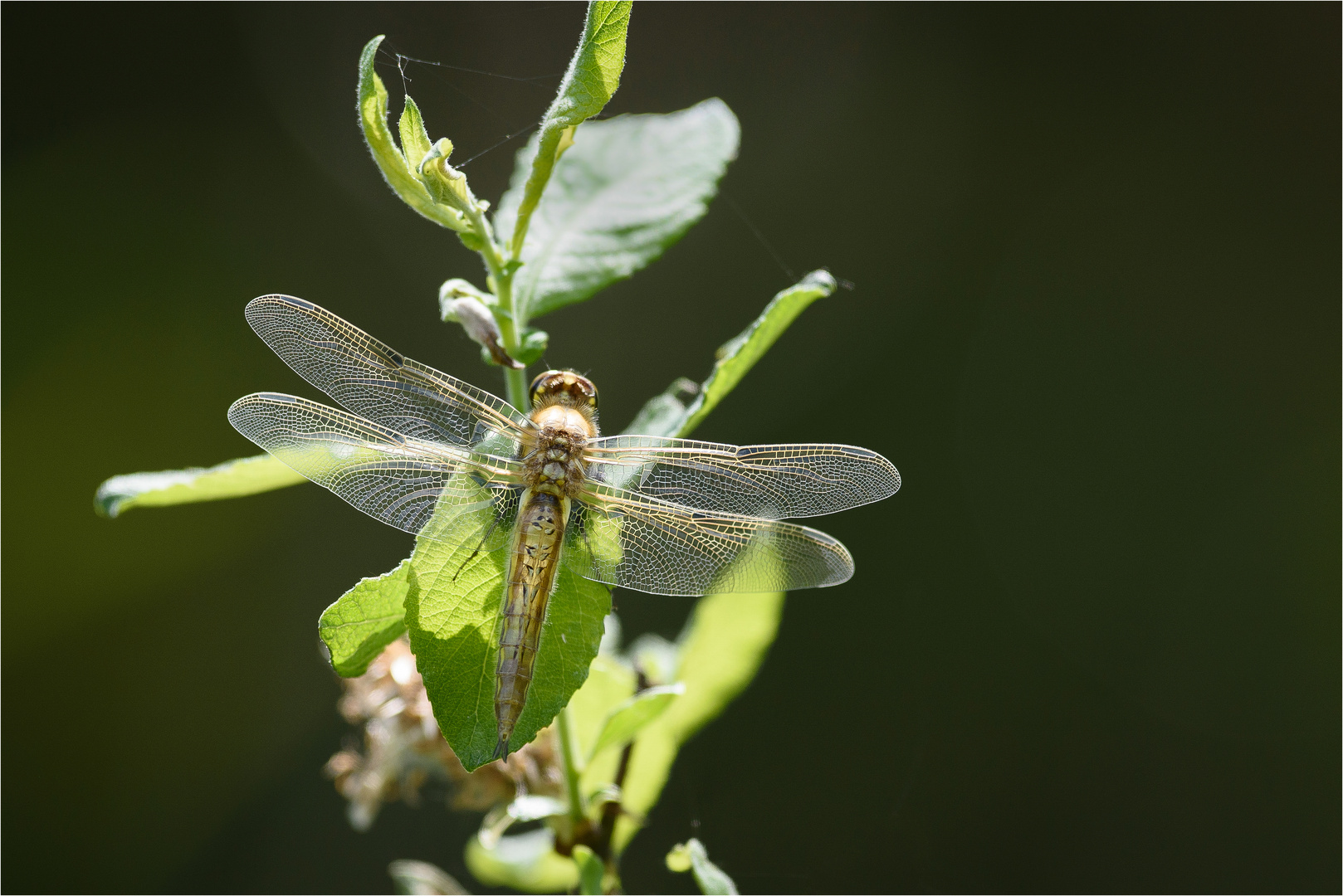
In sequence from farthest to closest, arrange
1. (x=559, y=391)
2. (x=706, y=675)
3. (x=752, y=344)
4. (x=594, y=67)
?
(x=706, y=675) < (x=559, y=391) < (x=752, y=344) < (x=594, y=67)

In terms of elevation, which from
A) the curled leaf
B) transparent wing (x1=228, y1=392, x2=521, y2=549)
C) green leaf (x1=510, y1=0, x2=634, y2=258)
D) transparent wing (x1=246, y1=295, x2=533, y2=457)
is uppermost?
green leaf (x1=510, y1=0, x2=634, y2=258)

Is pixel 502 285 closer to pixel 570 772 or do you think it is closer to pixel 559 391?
pixel 559 391

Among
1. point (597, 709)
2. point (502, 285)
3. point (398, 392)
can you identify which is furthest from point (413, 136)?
point (597, 709)

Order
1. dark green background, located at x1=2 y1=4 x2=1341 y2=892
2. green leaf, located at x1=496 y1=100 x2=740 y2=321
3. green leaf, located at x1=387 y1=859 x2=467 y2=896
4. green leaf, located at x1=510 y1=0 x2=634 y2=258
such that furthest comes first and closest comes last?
dark green background, located at x1=2 y1=4 x2=1341 y2=892 → green leaf, located at x1=387 y1=859 x2=467 y2=896 → green leaf, located at x1=496 y1=100 x2=740 y2=321 → green leaf, located at x1=510 y1=0 x2=634 y2=258

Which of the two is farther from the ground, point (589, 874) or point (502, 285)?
point (502, 285)

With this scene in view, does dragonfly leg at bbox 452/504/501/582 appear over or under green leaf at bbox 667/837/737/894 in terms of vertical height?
over

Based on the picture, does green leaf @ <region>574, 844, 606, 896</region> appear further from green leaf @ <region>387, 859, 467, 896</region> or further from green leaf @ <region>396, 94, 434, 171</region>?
green leaf @ <region>396, 94, 434, 171</region>

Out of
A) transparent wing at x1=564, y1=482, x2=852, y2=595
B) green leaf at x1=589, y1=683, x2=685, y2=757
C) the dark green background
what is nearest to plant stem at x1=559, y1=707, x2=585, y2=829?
green leaf at x1=589, y1=683, x2=685, y2=757
